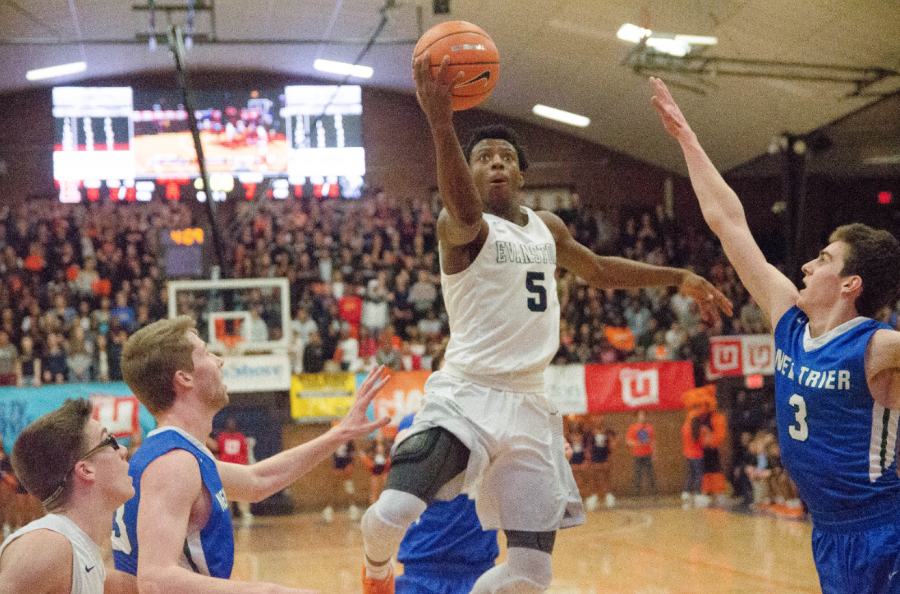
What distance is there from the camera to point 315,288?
637 inches

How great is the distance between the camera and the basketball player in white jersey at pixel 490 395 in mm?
3211

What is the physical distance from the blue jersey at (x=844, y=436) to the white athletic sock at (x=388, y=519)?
134cm

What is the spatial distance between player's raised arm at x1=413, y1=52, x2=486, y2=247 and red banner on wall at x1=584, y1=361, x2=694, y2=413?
40.0 feet

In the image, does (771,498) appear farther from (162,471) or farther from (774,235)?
(162,471)

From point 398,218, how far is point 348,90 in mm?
3039

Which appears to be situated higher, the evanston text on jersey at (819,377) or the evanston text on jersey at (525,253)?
the evanston text on jersey at (525,253)

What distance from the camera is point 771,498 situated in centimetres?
1450

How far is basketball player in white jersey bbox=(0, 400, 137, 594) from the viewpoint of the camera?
247 centimetres

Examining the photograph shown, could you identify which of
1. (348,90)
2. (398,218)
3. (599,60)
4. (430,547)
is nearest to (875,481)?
(430,547)

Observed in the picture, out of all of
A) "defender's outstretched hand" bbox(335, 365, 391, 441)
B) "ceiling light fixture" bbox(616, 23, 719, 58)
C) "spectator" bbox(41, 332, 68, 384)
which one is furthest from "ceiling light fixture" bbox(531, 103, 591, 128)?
"defender's outstretched hand" bbox(335, 365, 391, 441)

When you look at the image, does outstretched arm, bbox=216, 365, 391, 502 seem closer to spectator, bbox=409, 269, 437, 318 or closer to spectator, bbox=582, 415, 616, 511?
spectator, bbox=582, 415, 616, 511

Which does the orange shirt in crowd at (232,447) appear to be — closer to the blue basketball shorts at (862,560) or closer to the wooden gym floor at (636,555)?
the wooden gym floor at (636,555)

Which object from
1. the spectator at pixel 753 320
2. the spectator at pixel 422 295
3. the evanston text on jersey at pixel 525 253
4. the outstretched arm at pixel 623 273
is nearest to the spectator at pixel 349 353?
the spectator at pixel 422 295

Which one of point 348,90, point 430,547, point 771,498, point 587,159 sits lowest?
point 771,498
